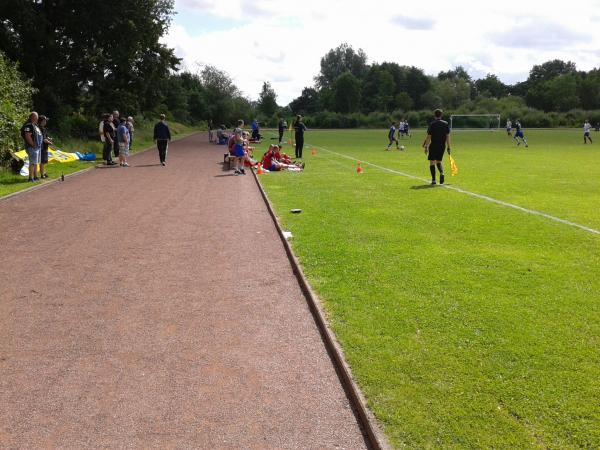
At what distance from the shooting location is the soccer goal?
79188 mm

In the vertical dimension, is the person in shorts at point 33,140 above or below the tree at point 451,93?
below

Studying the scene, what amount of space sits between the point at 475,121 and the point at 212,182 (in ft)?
229

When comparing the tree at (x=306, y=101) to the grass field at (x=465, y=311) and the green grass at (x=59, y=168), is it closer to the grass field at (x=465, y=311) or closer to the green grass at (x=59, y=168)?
the green grass at (x=59, y=168)

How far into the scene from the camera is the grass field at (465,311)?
361cm

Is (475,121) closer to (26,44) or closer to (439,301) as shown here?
(26,44)

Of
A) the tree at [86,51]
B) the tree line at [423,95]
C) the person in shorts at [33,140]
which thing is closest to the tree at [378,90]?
the tree line at [423,95]

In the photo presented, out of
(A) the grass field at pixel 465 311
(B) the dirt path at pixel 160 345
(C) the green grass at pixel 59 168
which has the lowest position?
(B) the dirt path at pixel 160 345

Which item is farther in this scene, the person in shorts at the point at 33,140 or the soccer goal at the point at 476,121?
the soccer goal at the point at 476,121

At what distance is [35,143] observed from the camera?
619 inches

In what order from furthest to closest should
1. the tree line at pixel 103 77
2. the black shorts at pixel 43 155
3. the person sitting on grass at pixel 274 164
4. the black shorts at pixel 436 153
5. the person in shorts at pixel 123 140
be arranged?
the tree line at pixel 103 77, the person in shorts at pixel 123 140, the person sitting on grass at pixel 274 164, the black shorts at pixel 43 155, the black shorts at pixel 436 153

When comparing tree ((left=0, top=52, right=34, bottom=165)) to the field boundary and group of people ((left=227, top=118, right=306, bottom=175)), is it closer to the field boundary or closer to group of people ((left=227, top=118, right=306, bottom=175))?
group of people ((left=227, top=118, right=306, bottom=175))

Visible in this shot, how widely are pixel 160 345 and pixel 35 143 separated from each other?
42.4 feet

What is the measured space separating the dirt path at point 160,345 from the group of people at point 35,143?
607cm

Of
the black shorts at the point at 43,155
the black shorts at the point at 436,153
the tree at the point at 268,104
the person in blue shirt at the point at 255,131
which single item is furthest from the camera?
the tree at the point at 268,104
